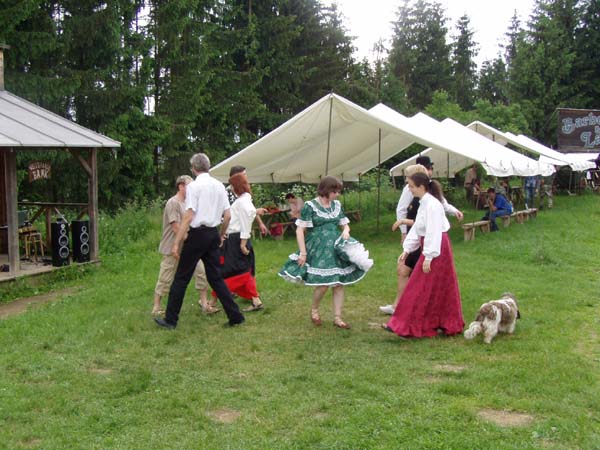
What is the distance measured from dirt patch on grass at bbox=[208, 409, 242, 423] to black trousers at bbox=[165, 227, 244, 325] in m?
1.98

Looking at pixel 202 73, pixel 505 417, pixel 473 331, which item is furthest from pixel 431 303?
pixel 202 73

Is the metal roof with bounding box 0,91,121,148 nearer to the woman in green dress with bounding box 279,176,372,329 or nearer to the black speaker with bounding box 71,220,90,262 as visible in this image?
the black speaker with bounding box 71,220,90,262

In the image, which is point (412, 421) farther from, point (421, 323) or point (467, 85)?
point (467, 85)

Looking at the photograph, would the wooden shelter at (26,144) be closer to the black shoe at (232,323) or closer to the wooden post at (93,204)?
A: the wooden post at (93,204)

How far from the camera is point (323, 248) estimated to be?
5781 mm

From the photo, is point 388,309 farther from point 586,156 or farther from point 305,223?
point 586,156

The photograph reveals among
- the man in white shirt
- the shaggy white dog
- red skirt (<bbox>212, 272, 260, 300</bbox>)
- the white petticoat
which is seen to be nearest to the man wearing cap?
the white petticoat

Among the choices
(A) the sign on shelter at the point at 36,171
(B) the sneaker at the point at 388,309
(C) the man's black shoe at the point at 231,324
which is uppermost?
(A) the sign on shelter at the point at 36,171

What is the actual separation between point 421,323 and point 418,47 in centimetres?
4364

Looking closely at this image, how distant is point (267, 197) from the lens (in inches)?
695

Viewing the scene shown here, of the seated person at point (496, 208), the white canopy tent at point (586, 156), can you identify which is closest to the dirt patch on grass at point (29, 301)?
the seated person at point (496, 208)

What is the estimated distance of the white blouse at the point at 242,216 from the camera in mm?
6457

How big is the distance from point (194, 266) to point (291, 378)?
5.58 feet

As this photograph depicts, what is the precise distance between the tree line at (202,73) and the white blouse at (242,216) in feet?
37.1
